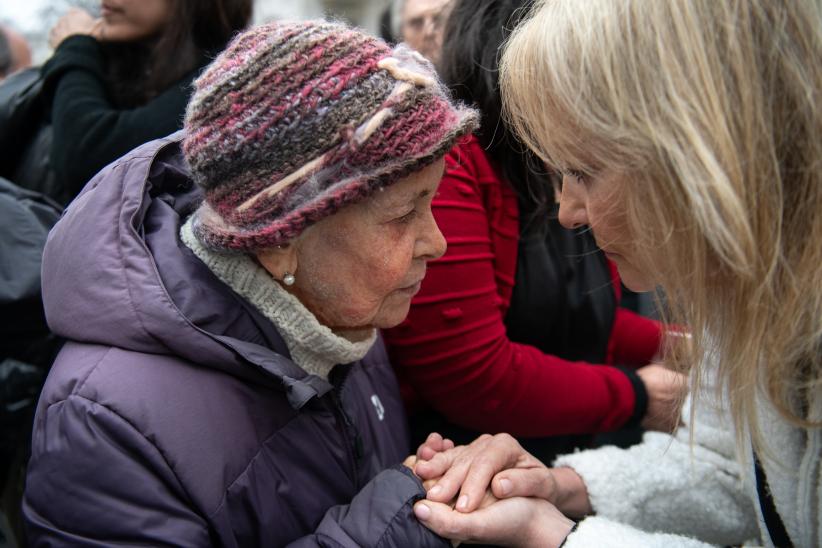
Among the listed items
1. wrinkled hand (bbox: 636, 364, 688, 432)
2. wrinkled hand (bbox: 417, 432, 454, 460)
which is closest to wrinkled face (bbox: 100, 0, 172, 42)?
wrinkled hand (bbox: 417, 432, 454, 460)

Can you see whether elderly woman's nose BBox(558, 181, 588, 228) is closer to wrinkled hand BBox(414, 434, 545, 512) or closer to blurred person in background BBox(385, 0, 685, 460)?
blurred person in background BBox(385, 0, 685, 460)

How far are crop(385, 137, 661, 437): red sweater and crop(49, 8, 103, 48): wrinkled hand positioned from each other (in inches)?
64.8

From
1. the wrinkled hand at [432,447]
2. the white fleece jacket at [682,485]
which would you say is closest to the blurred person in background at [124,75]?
the wrinkled hand at [432,447]

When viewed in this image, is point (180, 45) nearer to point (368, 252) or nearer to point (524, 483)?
point (368, 252)

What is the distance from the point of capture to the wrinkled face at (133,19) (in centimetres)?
238

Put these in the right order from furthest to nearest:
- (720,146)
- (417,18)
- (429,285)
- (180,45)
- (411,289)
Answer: (417,18)
(180,45)
(429,285)
(411,289)
(720,146)

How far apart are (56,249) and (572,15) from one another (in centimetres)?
113

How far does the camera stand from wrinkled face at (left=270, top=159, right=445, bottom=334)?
4.54 feet

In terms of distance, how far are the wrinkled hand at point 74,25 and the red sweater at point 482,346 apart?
1647mm

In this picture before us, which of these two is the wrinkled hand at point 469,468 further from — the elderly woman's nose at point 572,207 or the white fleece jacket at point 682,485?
the elderly woman's nose at point 572,207

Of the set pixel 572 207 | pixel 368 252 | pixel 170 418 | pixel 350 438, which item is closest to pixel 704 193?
pixel 572 207

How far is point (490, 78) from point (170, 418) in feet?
3.74

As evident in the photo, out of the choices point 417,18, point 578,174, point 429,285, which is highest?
point 417,18

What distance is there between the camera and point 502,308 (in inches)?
73.2
